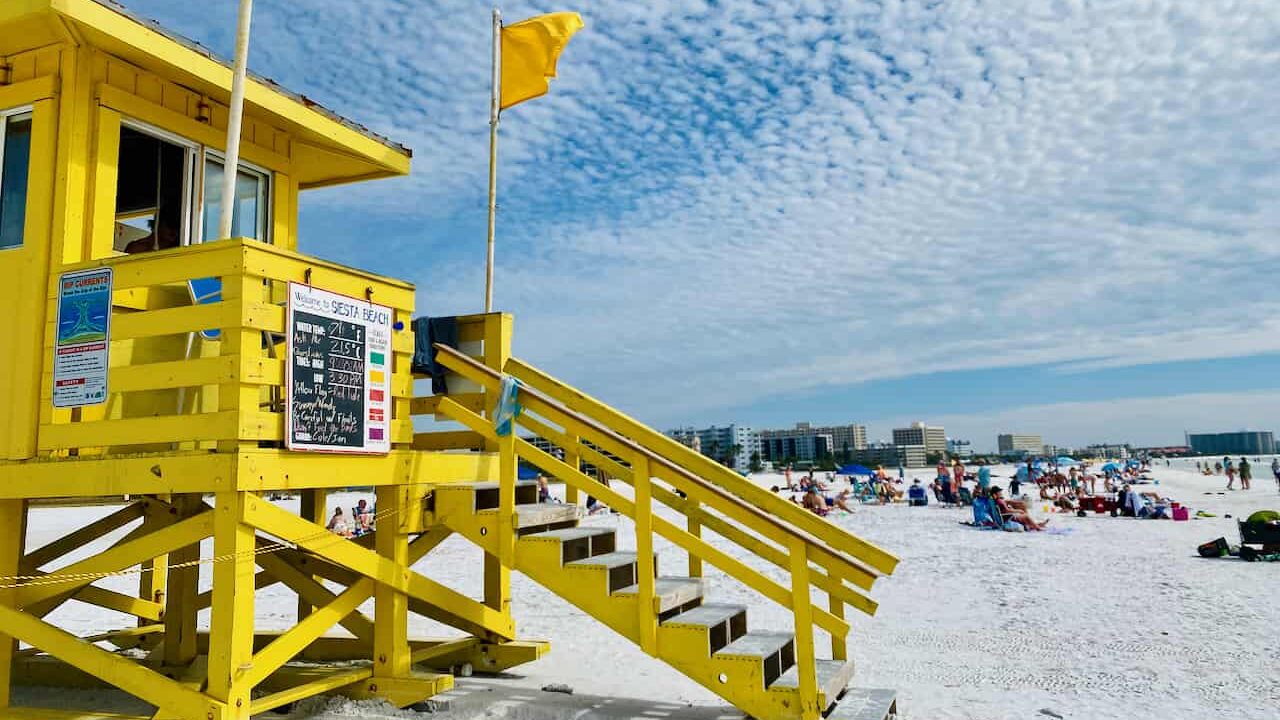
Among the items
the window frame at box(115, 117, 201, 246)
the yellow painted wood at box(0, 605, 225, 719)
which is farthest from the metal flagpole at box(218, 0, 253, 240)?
the yellow painted wood at box(0, 605, 225, 719)

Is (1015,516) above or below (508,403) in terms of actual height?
below

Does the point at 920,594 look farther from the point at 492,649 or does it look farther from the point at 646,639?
the point at 646,639

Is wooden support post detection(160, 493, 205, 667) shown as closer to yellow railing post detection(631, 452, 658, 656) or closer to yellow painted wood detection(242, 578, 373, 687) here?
yellow painted wood detection(242, 578, 373, 687)

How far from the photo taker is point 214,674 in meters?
5.00

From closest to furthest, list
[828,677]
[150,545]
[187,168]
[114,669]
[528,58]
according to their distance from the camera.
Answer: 1. [114,669]
2. [150,545]
3. [828,677]
4. [187,168]
5. [528,58]

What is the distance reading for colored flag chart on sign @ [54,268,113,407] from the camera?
5449 millimetres

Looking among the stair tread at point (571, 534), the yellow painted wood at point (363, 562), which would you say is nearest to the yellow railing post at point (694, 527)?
the stair tread at point (571, 534)

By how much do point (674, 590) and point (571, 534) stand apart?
814 mm

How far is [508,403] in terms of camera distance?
612 centimetres

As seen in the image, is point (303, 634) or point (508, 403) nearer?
point (303, 634)

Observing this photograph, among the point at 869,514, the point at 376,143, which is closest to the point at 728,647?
the point at 376,143

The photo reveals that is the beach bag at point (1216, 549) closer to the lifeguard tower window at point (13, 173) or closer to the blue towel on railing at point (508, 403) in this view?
the blue towel on railing at point (508, 403)

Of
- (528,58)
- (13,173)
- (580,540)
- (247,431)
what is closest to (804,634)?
(580,540)

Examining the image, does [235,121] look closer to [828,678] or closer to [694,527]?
[694,527]
